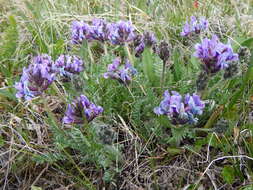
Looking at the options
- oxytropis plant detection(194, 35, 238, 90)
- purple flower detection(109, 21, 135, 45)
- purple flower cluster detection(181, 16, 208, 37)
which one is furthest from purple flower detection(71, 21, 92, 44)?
oxytropis plant detection(194, 35, 238, 90)

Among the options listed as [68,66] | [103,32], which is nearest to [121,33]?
[103,32]

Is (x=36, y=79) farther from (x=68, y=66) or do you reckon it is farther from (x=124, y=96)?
(x=124, y=96)

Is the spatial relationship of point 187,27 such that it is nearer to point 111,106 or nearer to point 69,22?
point 111,106

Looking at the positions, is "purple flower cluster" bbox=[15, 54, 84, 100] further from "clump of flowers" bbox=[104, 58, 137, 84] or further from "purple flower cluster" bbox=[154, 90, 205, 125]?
"purple flower cluster" bbox=[154, 90, 205, 125]

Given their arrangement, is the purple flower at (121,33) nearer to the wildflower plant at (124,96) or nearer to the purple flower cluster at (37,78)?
the wildflower plant at (124,96)

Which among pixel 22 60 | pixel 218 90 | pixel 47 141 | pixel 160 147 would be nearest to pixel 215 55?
pixel 218 90
